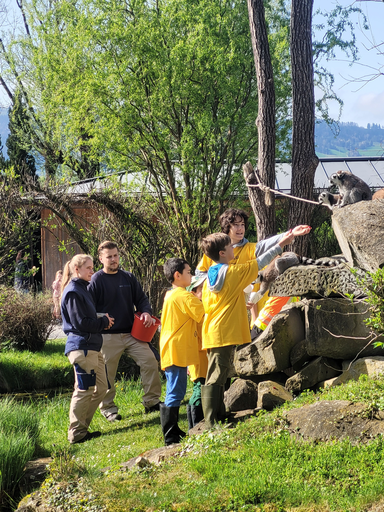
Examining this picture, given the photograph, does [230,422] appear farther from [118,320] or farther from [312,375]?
[118,320]

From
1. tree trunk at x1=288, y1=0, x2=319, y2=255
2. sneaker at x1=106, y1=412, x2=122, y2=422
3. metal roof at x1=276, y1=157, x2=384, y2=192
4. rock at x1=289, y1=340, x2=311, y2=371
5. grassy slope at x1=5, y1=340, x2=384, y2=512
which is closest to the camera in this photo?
grassy slope at x1=5, y1=340, x2=384, y2=512

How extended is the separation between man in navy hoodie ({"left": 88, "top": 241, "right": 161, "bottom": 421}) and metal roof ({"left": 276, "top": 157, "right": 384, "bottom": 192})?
11.2 meters

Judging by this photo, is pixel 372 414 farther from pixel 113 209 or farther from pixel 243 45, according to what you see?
pixel 243 45

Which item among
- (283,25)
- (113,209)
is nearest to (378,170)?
(283,25)

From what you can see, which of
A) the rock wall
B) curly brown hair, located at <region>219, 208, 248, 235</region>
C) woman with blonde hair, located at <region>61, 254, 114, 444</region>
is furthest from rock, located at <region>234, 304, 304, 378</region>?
woman with blonde hair, located at <region>61, 254, 114, 444</region>

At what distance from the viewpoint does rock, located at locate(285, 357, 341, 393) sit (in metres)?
5.87

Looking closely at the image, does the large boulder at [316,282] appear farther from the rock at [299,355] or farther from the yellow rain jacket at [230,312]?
the yellow rain jacket at [230,312]

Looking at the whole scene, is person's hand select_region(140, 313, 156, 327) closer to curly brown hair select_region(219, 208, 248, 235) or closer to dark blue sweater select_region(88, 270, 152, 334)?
dark blue sweater select_region(88, 270, 152, 334)

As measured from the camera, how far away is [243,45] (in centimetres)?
1147

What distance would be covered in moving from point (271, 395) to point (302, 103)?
485cm

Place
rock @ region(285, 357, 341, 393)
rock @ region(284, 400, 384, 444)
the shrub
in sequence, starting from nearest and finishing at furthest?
1. rock @ region(284, 400, 384, 444)
2. rock @ region(285, 357, 341, 393)
3. the shrub

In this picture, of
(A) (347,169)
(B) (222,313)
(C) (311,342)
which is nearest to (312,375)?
(C) (311,342)

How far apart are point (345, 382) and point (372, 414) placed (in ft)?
4.40

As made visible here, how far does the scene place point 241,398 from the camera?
19.4 feet
